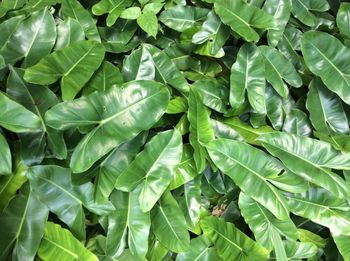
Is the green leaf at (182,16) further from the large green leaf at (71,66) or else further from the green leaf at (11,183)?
the green leaf at (11,183)

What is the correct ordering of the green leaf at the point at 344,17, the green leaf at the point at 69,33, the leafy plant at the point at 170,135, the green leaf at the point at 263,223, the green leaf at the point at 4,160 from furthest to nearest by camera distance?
the green leaf at the point at 344,17
the green leaf at the point at 69,33
the green leaf at the point at 263,223
the leafy plant at the point at 170,135
the green leaf at the point at 4,160

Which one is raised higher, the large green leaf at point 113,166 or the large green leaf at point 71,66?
the large green leaf at point 71,66

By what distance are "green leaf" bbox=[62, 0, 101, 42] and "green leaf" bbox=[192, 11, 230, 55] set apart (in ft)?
1.32

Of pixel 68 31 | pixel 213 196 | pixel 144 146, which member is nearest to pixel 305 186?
pixel 213 196

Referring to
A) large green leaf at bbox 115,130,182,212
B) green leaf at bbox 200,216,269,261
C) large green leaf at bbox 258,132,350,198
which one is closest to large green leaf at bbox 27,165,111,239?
large green leaf at bbox 115,130,182,212

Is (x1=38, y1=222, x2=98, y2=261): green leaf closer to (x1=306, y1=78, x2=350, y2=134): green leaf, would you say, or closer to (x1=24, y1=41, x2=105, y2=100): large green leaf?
(x1=24, y1=41, x2=105, y2=100): large green leaf

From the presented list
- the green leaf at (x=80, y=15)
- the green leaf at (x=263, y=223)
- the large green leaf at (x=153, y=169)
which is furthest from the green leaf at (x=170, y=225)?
the green leaf at (x=80, y=15)

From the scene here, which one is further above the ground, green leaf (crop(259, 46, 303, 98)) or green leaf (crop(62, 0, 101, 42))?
green leaf (crop(62, 0, 101, 42))

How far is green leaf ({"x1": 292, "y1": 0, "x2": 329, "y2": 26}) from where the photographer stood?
1.69 m

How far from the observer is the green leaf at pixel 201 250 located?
1298 mm

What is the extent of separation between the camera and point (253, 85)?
4.71ft

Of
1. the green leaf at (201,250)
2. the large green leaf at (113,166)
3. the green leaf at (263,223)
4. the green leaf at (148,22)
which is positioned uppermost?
the green leaf at (148,22)

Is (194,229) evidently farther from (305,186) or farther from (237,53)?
(237,53)

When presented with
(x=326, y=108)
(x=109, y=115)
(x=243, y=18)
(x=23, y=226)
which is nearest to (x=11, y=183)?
(x=23, y=226)
